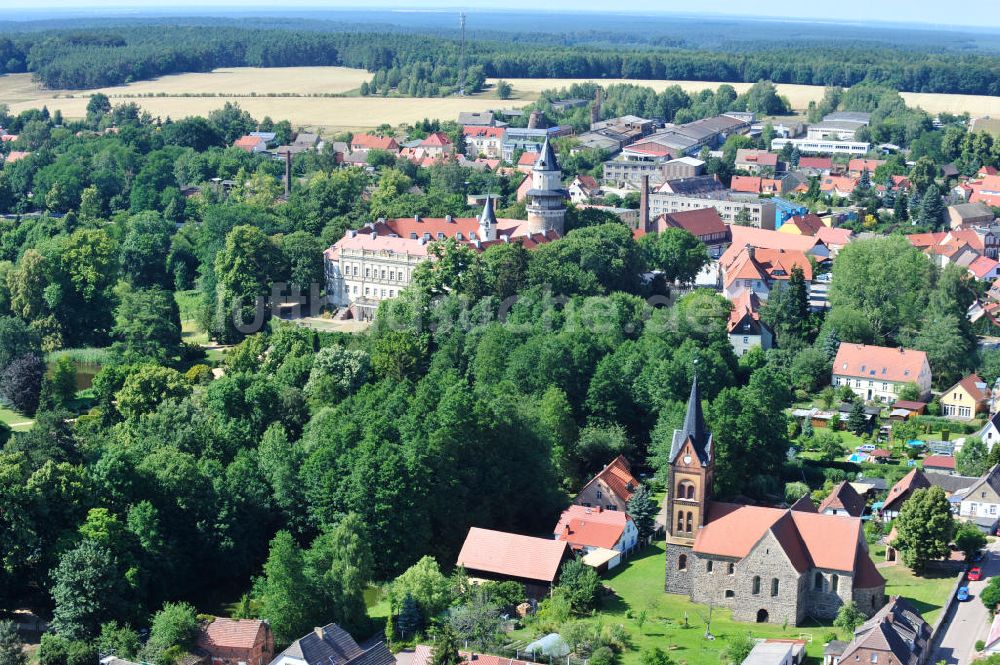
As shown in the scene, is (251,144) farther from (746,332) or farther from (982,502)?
(982,502)

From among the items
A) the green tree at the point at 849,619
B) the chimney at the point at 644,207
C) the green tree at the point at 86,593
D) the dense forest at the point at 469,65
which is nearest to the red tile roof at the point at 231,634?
the green tree at the point at 86,593

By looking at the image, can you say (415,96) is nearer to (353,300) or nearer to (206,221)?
(206,221)

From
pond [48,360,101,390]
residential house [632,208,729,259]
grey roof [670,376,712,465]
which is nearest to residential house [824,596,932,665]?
grey roof [670,376,712,465]

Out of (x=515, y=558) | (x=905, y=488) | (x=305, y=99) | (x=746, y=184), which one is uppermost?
(x=905, y=488)

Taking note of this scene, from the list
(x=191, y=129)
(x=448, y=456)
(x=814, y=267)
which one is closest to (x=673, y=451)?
(x=448, y=456)

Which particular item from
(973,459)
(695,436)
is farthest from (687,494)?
(973,459)

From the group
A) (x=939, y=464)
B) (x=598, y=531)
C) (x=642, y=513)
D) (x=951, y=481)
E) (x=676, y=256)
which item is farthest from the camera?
(x=676, y=256)

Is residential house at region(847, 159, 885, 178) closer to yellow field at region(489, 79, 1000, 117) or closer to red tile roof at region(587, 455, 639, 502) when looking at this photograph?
yellow field at region(489, 79, 1000, 117)

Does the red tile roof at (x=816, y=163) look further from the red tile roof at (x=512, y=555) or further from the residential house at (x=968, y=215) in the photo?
the red tile roof at (x=512, y=555)

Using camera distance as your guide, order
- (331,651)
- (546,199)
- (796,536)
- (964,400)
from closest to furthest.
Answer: (331,651), (796,536), (964,400), (546,199)
